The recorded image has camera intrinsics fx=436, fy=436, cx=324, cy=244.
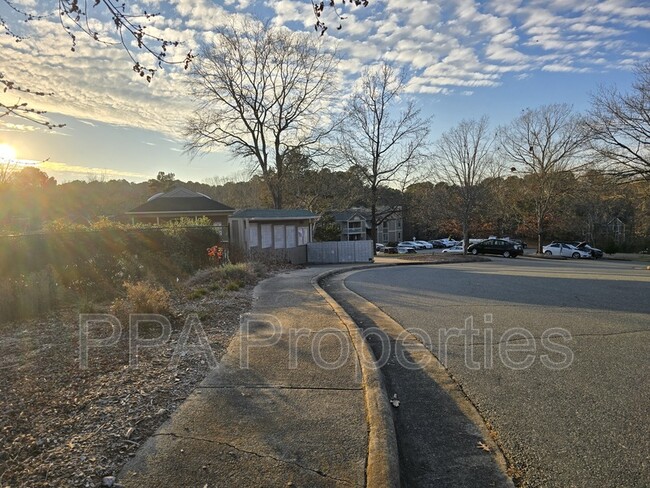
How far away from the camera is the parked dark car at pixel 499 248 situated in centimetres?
3909

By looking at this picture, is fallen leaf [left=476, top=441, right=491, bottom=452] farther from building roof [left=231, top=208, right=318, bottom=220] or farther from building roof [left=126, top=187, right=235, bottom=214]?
building roof [left=126, top=187, right=235, bottom=214]

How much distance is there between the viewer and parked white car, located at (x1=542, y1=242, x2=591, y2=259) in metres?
41.2

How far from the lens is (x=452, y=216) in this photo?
38.4 meters

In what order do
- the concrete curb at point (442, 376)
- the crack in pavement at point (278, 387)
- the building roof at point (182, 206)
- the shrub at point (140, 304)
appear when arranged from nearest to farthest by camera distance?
the concrete curb at point (442, 376)
the crack in pavement at point (278, 387)
the shrub at point (140, 304)
the building roof at point (182, 206)

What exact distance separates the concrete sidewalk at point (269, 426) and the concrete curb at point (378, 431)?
0.19 feet

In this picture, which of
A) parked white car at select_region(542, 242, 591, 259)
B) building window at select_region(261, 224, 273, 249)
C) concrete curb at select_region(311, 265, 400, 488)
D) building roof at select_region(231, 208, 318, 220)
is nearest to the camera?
concrete curb at select_region(311, 265, 400, 488)

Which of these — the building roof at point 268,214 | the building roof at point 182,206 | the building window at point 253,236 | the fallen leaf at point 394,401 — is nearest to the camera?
the fallen leaf at point 394,401

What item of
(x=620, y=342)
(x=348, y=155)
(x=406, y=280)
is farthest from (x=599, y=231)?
(x=620, y=342)

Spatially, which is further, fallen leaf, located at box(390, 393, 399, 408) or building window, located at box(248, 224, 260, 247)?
building window, located at box(248, 224, 260, 247)

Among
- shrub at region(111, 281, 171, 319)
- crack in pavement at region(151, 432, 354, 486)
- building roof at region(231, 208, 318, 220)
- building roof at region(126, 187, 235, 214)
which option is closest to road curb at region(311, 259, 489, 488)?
crack in pavement at region(151, 432, 354, 486)

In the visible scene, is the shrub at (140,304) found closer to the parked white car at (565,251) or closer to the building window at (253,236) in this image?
the building window at (253,236)

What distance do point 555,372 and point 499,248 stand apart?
37.2 metres

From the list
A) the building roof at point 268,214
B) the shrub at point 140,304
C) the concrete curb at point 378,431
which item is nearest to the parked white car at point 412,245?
the building roof at point 268,214

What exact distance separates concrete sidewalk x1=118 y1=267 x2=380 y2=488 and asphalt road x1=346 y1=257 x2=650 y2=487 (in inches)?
48.2
